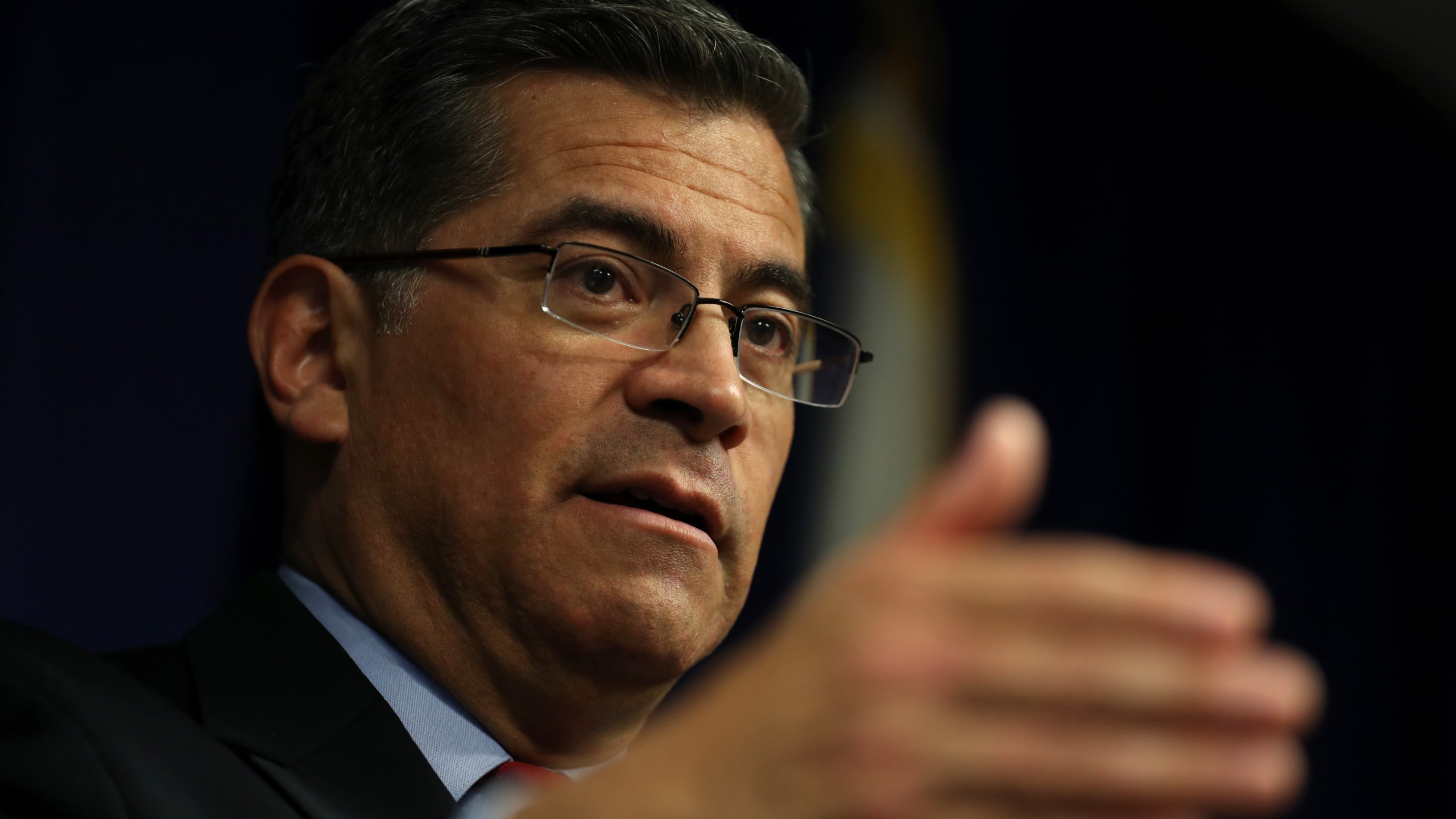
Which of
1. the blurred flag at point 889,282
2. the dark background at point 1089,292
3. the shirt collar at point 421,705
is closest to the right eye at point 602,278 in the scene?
the shirt collar at point 421,705

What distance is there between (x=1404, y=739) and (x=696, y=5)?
2910 millimetres

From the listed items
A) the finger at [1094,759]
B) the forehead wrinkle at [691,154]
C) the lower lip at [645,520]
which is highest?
the forehead wrinkle at [691,154]

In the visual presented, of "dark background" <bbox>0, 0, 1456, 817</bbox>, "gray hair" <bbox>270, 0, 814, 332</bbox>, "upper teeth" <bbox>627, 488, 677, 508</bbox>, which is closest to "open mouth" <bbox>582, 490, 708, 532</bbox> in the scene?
"upper teeth" <bbox>627, 488, 677, 508</bbox>

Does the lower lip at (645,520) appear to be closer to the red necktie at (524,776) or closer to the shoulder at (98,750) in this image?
the red necktie at (524,776)

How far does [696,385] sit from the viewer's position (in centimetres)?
143

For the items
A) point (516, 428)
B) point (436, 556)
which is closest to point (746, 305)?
point (516, 428)

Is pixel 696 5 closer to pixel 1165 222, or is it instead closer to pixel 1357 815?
pixel 1165 222

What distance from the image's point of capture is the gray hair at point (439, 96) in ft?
5.22

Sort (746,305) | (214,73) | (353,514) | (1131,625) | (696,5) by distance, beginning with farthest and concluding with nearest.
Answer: (214,73) < (696,5) < (746,305) < (353,514) < (1131,625)

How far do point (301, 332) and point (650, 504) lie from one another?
0.55 meters

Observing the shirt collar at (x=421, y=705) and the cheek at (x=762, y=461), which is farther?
the cheek at (x=762, y=461)

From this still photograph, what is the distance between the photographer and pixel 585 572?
1372 millimetres

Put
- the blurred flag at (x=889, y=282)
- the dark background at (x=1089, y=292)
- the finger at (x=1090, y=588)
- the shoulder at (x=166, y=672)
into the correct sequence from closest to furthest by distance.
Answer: the finger at (x=1090, y=588)
the shoulder at (x=166, y=672)
the dark background at (x=1089, y=292)
the blurred flag at (x=889, y=282)

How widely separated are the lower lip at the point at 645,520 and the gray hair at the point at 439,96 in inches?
14.6
